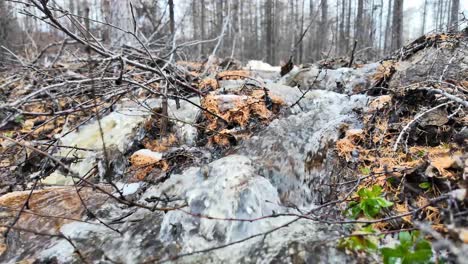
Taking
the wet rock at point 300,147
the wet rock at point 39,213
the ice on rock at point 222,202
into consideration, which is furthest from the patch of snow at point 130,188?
the wet rock at point 300,147

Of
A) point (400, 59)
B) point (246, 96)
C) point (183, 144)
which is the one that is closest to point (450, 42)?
point (400, 59)

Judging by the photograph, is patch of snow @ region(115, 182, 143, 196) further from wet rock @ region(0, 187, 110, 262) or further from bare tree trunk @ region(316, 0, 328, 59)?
bare tree trunk @ region(316, 0, 328, 59)

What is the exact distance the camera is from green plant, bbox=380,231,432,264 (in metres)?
1.28

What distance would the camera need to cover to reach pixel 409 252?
1.31m

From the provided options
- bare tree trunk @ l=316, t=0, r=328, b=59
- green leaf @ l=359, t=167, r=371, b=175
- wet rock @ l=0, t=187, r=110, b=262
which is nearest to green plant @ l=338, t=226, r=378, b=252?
green leaf @ l=359, t=167, r=371, b=175

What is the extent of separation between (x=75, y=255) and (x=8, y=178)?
6.54 ft

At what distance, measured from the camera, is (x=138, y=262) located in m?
1.86

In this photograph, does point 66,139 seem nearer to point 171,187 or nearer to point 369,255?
point 171,187

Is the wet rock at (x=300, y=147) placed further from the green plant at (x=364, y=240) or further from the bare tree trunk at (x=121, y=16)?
the bare tree trunk at (x=121, y=16)

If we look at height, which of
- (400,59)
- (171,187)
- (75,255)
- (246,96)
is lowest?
(75,255)

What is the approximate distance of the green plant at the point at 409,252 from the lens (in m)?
1.28

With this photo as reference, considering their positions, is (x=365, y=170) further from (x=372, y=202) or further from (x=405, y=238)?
(x=405, y=238)

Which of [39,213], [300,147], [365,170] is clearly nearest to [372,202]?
[365,170]

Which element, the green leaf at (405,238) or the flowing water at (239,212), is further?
the flowing water at (239,212)
